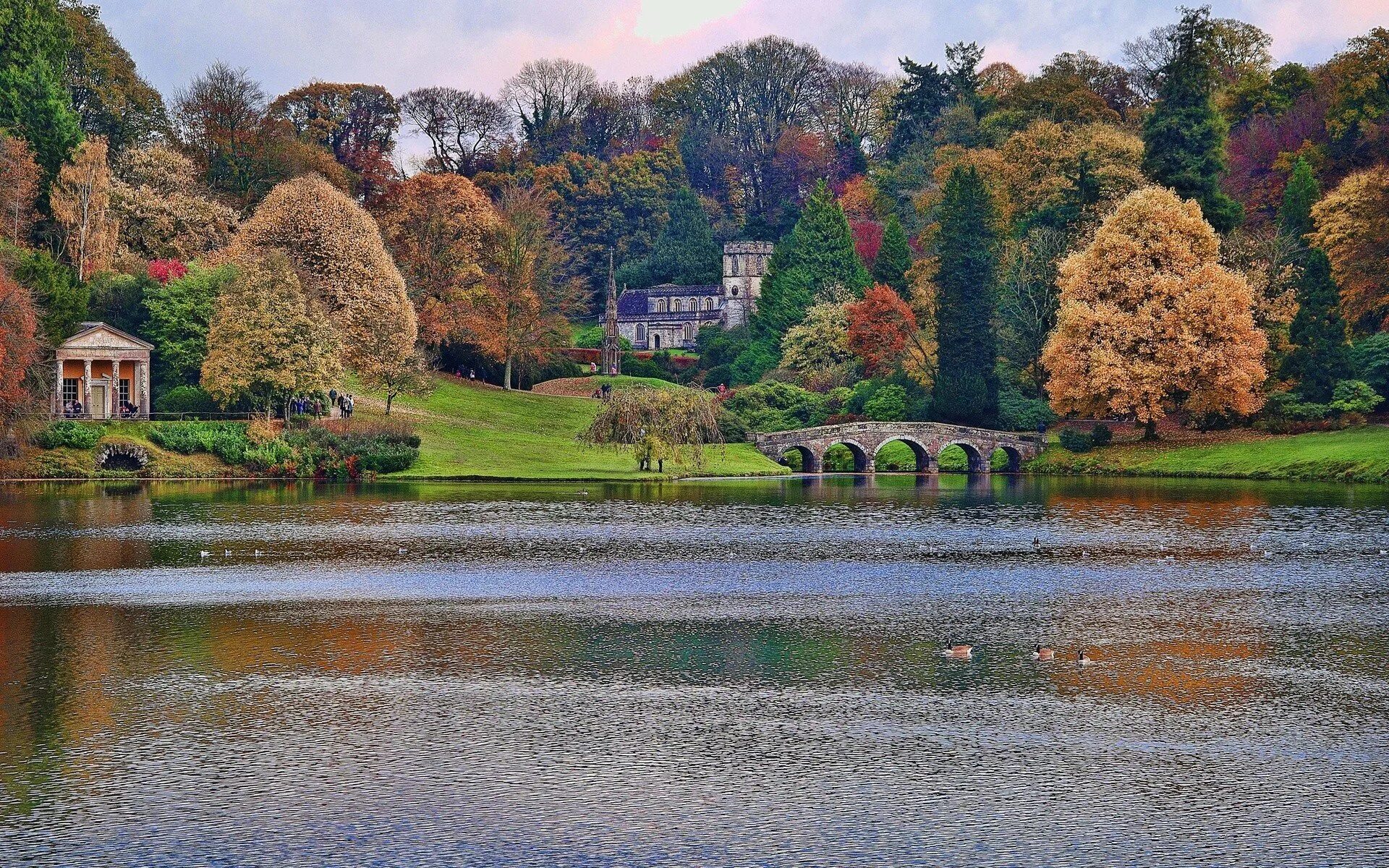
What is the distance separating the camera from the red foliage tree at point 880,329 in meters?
110

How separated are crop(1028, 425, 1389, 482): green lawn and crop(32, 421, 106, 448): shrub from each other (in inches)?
2281

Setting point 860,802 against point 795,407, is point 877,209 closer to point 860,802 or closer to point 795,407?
point 795,407

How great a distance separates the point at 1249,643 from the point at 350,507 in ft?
137

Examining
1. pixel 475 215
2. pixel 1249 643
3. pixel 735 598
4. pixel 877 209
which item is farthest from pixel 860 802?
pixel 877 209

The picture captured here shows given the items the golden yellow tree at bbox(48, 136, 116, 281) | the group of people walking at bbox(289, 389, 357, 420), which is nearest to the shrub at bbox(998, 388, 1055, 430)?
the group of people walking at bbox(289, 389, 357, 420)

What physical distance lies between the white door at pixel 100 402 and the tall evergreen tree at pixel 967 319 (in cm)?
5285

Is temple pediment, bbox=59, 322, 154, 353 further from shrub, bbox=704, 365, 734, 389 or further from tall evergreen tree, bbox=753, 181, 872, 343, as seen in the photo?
shrub, bbox=704, 365, 734, 389

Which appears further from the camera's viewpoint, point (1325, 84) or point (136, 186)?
point (1325, 84)

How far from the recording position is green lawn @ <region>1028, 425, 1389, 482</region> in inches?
3226

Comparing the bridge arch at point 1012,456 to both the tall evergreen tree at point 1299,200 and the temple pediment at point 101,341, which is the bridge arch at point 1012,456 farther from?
the temple pediment at point 101,341

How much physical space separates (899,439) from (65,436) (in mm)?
50524

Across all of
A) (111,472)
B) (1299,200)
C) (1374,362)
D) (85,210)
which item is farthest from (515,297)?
(1374,362)

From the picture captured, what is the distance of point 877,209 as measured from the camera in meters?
153

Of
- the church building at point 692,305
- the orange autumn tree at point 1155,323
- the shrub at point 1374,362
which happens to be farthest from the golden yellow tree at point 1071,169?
the church building at point 692,305
